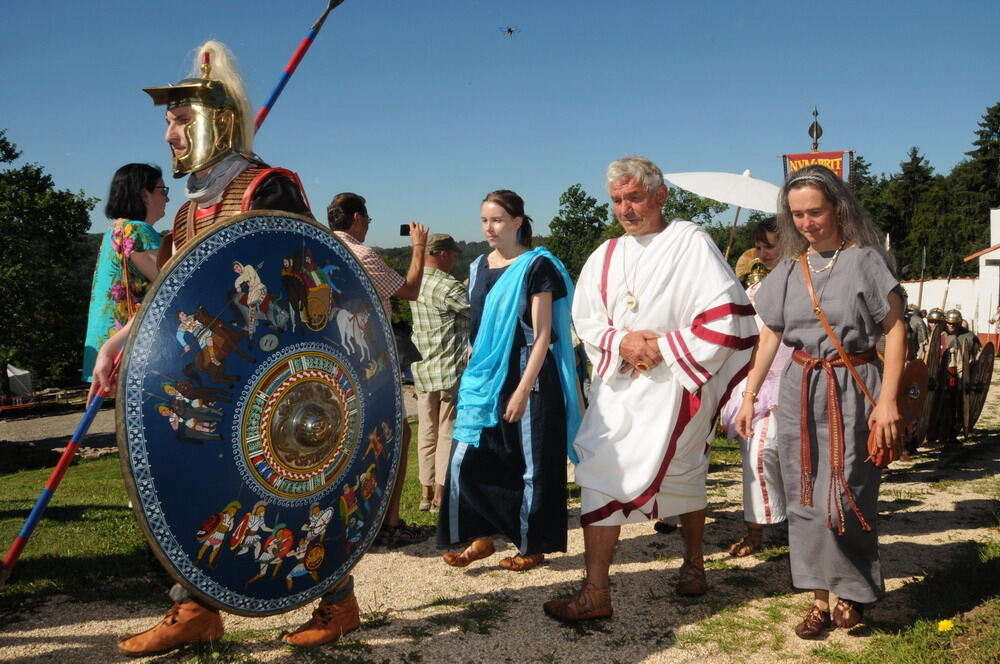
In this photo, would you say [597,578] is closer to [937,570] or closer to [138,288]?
[937,570]

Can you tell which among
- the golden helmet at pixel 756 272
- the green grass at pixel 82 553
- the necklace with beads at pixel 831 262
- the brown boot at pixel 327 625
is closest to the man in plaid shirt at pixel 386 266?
the brown boot at pixel 327 625

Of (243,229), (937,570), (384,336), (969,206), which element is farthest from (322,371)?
(969,206)

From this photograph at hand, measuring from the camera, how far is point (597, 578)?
3.18 m

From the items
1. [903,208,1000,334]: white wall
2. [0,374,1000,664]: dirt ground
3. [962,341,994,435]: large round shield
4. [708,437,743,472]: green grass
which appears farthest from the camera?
[903,208,1000,334]: white wall

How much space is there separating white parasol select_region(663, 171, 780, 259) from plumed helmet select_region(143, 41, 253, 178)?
380 centimetres

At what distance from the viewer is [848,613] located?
3.02 m

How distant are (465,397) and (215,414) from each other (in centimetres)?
180

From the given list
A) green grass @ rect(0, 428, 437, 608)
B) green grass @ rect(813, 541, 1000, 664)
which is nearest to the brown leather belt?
green grass @ rect(813, 541, 1000, 664)

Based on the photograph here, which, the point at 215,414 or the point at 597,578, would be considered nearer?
the point at 215,414

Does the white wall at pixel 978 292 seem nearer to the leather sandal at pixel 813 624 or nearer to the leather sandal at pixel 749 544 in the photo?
the leather sandal at pixel 749 544

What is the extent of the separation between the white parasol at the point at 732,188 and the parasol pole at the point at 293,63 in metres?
3.29

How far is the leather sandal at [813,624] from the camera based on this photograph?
2988mm

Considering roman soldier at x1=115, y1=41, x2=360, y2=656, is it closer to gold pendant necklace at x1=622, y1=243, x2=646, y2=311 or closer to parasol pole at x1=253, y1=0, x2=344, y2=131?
parasol pole at x1=253, y1=0, x2=344, y2=131

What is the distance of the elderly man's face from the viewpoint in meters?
3.24
